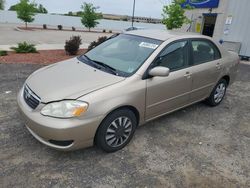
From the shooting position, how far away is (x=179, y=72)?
3598 millimetres

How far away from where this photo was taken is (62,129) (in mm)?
2494

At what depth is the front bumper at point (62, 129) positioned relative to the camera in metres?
2.52

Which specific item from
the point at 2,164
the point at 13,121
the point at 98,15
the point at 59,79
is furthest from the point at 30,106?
the point at 98,15

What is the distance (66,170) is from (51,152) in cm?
43

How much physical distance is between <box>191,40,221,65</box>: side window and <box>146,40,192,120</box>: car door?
0.26m

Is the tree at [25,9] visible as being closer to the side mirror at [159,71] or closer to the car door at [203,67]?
the car door at [203,67]

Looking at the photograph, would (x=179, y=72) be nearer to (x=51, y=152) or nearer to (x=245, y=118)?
(x=245, y=118)

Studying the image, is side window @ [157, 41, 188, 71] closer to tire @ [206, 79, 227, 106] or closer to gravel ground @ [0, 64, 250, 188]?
gravel ground @ [0, 64, 250, 188]

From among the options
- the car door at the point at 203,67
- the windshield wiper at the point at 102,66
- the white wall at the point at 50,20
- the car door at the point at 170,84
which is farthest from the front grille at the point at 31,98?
the white wall at the point at 50,20

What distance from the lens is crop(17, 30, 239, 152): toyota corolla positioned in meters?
2.60

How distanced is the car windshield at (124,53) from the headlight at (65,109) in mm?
797

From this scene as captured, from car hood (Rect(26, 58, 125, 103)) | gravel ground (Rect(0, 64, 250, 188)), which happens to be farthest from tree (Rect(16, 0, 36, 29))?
car hood (Rect(26, 58, 125, 103))

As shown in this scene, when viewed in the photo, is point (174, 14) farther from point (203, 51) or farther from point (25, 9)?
point (25, 9)

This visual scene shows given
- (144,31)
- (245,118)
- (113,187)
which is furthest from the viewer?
(245,118)
